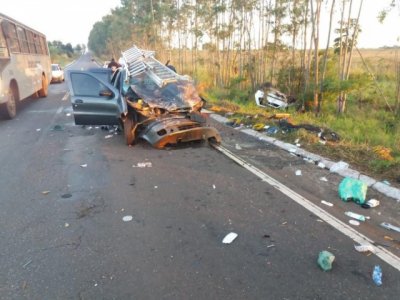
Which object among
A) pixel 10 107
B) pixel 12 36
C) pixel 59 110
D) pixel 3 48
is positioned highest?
pixel 12 36

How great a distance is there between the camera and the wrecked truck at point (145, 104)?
6.48m

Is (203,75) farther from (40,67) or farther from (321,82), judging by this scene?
(321,82)

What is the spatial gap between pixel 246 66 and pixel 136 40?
2340 cm

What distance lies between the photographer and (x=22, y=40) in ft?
41.6

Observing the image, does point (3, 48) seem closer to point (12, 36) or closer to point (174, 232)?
point (12, 36)

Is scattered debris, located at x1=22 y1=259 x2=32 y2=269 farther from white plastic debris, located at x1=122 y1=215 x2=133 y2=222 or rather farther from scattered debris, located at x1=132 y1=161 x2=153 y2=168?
scattered debris, located at x1=132 y1=161 x2=153 y2=168

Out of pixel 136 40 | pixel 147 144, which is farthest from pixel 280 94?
pixel 136 40

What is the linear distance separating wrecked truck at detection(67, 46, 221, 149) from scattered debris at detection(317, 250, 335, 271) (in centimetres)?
379

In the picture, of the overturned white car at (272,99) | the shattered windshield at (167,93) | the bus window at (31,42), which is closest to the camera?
the shattered windshield at (167,93)

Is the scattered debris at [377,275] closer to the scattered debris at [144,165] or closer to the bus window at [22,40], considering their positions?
the scattered debris at [144,165]

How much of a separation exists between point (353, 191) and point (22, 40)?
42.7 ft

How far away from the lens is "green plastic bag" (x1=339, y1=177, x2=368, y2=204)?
441cm

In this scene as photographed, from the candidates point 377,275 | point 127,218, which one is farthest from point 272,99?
point 377,275

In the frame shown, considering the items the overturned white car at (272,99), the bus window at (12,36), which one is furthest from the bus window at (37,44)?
the overturned white car at (272,99)
